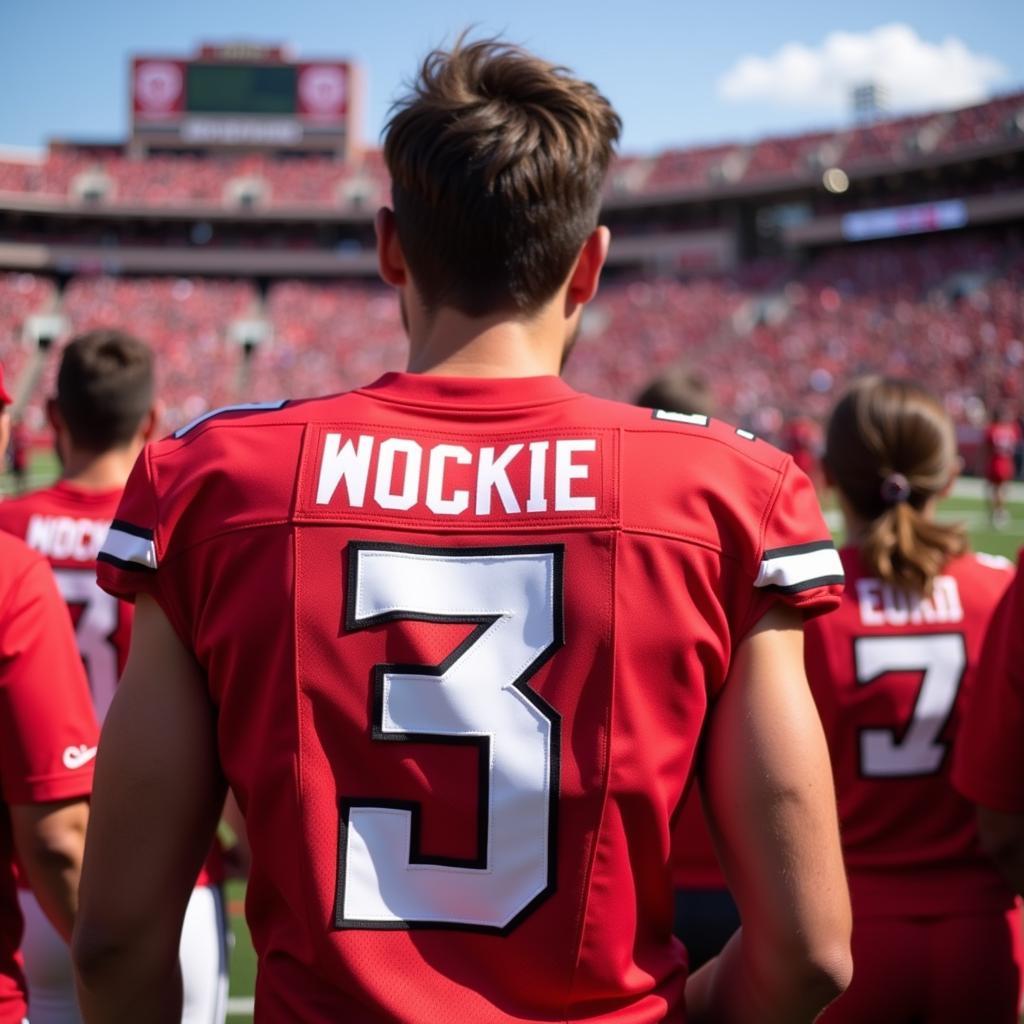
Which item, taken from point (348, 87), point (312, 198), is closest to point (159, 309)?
point (312, 198)

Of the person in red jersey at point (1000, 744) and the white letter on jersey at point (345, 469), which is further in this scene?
the person in red jersey at point (1000, 744)

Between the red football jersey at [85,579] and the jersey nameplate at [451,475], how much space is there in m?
1.61

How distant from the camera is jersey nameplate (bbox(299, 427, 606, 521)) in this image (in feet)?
4.13

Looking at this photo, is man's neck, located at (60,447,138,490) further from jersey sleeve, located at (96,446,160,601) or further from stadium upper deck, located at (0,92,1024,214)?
stadium upper deck, located at (0,92,1024,214)

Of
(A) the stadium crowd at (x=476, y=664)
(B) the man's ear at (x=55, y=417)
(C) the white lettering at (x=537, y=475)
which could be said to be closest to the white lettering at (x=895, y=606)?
(A) the stadium crowd at (x=476, y=664)

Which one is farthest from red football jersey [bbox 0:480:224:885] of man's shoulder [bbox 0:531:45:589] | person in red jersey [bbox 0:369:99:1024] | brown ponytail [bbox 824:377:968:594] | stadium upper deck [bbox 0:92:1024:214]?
stadium upper deck [bbox 0:92:1024:214]

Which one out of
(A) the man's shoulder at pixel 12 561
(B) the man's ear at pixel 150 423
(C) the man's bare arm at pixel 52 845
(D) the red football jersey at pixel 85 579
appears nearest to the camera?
(A) the man's shoulder at pixel 12 561

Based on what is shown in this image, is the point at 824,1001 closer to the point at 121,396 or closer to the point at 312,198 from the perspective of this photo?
the point at 121,396

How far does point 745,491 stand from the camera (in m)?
1.28

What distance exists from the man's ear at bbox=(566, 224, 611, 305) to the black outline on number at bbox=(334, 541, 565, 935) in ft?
1.36

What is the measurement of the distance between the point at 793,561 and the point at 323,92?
56735 mm

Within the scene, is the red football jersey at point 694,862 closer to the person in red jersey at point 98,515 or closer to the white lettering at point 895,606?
the white lettering at point 895,606

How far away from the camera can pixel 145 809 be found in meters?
1.26

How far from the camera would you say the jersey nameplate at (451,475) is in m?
1.26
